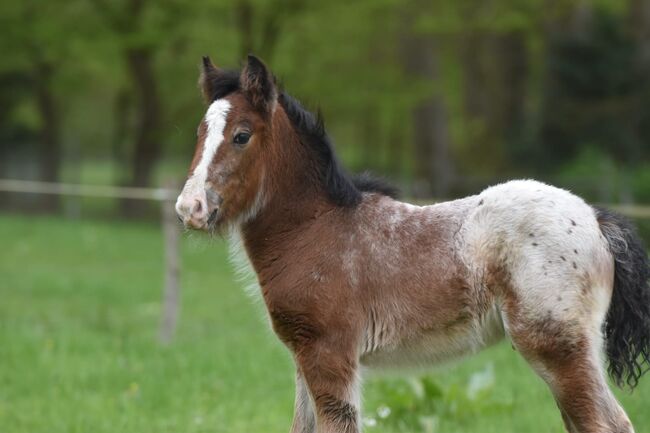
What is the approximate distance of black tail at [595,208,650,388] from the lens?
185 inches

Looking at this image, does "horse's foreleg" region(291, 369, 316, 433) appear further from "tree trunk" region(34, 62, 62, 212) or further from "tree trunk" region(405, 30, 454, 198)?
"tree trunk" region(34, 62, 62, 212)

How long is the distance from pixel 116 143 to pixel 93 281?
22.7 metres

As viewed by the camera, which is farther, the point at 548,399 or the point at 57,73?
the point at 57,73

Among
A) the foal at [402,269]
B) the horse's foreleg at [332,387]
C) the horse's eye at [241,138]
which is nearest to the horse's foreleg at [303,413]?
the foal at [402,269]

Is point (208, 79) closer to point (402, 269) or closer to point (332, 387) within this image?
point (402, 269)

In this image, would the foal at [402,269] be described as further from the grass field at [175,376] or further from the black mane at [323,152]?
the grass field at [175,376]

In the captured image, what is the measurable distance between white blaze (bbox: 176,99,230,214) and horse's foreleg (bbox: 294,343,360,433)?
961mm

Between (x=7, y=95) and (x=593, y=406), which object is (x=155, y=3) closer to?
(x=7, y=95)

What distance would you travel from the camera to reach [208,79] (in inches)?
198

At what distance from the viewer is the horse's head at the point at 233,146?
4.62m

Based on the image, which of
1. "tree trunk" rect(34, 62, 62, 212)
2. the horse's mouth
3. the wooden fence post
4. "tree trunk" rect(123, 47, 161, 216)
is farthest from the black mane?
"tree trunk" rect(34, 62, 62, 212)

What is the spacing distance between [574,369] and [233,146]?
1.98m

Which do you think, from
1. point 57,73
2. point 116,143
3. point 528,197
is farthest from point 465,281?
point 116,143

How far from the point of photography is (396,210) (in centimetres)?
506
